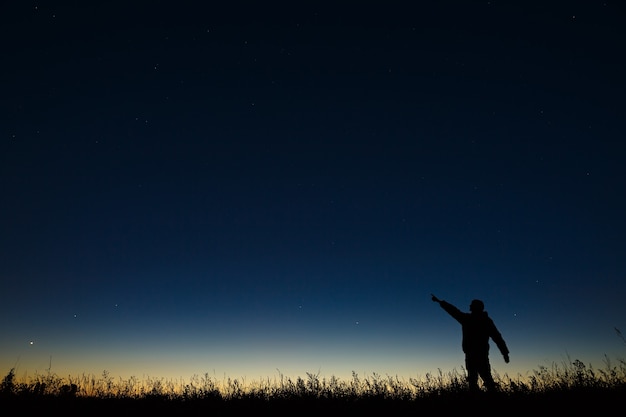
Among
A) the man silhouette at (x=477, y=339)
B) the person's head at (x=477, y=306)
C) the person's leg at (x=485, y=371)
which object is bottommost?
the person's leg at (x=485, y=371)

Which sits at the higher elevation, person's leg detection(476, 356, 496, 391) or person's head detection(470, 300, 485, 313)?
person's head detection(470, 300, 485, 313)

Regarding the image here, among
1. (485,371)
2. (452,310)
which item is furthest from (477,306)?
(485,371)

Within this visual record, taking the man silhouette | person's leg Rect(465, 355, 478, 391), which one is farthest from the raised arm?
person's leg Rect(465, 355, 478, 391)

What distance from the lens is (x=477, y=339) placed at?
27.7 ft

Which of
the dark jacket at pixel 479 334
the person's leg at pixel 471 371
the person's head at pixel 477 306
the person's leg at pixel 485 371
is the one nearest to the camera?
the person's leg at pixel 471 371

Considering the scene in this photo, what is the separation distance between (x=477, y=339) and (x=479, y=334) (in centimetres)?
12

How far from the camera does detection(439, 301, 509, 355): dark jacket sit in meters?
8.36

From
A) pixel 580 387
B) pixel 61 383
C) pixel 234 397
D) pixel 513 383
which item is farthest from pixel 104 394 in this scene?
pixel 580 387

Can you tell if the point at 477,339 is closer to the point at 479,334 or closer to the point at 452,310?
the point at 479,334

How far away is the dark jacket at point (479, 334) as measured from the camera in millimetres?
8359

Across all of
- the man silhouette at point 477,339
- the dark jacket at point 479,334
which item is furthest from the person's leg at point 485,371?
the dark jacket at point 479,334

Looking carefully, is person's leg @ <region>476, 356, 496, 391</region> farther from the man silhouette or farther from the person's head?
the person's head

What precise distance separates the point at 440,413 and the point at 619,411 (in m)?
2.48

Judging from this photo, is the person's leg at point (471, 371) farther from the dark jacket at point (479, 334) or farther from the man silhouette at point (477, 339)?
the dark jacket at point (479, 334)
